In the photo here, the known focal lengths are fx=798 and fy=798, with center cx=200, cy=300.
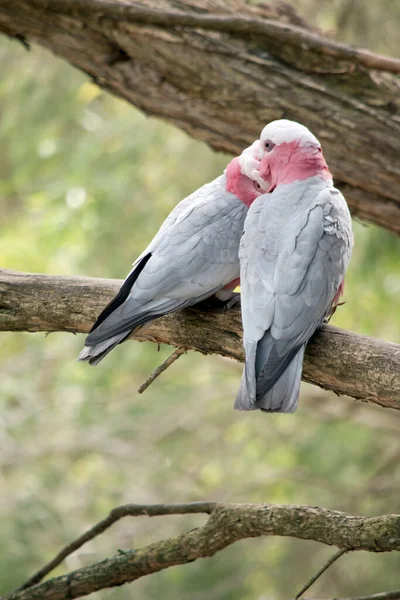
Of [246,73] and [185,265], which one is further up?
[246,73]

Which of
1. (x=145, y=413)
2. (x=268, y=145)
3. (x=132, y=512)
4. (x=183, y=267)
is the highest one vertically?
(x=268, y=145)

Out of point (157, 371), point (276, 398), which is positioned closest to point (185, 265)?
point (157, 371)

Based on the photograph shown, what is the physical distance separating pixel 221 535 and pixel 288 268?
84 cm

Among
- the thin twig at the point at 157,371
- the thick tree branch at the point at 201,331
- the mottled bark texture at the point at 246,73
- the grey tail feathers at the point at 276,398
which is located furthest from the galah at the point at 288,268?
the mottled bark texture at the point at 246,73

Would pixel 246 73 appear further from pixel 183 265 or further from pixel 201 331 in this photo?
pixel 201 331

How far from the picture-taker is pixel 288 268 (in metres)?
2.49

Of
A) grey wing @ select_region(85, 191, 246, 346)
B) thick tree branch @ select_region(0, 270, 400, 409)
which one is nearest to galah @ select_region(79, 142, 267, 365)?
grey wing @ select_region(85, 191, 246, 346)

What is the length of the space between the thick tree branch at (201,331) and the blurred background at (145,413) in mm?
2665

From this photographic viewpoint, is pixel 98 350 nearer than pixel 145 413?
Yes

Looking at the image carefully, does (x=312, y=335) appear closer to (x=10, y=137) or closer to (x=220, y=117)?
(x=220, y=117)

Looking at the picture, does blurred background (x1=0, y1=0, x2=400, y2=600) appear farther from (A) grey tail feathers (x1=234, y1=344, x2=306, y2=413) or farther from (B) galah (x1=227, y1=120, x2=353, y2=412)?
(A) grey tail feathers (x1=234, y1=344, x2=306, y2=413)

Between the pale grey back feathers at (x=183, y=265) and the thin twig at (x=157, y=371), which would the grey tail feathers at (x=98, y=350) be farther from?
the thin twig at (x=157, y=371)

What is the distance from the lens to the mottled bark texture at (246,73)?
11.1 feet

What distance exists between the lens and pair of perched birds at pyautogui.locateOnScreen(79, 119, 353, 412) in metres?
2.37
